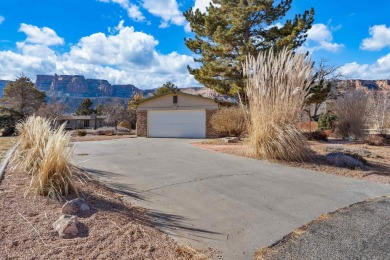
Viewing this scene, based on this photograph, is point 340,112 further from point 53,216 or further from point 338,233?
point 53,216

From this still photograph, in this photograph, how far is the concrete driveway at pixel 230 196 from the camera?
3225 millimetres

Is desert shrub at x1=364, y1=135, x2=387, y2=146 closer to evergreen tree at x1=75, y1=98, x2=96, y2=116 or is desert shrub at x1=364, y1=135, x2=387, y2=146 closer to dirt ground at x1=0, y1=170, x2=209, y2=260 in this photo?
dirt ground at x1=0, y1=170, x2=209, y2=260

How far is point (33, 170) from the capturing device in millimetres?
4164

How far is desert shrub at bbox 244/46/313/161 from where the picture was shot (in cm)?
745

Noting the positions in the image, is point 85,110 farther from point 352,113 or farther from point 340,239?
point 340,239

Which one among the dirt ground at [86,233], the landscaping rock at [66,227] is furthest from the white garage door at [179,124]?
the landscaping rock at [66,227]

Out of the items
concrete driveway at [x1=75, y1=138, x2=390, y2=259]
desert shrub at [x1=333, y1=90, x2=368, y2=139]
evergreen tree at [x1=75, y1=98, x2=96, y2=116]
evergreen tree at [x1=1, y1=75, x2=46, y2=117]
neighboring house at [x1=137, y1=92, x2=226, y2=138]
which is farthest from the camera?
evergreen tree at [x1=75, y1=98, x2=96, y2=116]

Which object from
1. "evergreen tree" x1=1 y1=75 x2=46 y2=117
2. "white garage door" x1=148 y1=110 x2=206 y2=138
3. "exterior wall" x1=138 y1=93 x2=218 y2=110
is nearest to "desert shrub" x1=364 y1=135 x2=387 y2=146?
"exterior wall" x1=138 y1=93 x2=218 y2=110

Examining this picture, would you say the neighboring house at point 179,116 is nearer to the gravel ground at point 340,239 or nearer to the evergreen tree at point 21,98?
the gravel ground at point 340,239

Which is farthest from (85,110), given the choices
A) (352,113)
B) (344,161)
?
(344,161)

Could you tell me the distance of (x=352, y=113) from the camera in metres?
16.1

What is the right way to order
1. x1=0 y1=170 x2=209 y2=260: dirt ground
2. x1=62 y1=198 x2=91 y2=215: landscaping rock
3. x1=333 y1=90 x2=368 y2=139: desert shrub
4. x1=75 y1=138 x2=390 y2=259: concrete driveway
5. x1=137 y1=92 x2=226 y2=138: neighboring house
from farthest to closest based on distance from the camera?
1. x1=137 y1=92 x2=226 y2=138: neighboring house
2. x1=333 y1=90 x2=368 y2=139: desert shrub
3. x1=75 y1=138 x2=390 y2=259: concrete driveway
4. x1=62 y1=198 x2=91 y2=215: landscaping rock
5. x1=0 y1=170 x2=209 y2=260: dirt ground

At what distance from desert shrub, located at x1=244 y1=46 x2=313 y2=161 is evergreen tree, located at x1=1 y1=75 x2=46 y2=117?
28735mm

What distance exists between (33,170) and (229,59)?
50.2 ft
